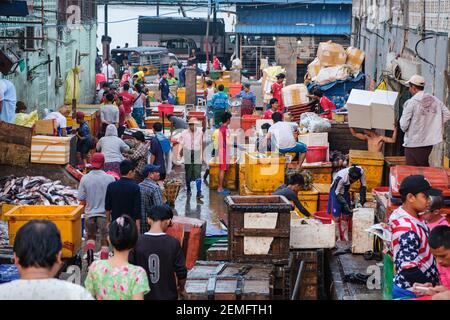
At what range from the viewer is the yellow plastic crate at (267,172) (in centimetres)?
1650

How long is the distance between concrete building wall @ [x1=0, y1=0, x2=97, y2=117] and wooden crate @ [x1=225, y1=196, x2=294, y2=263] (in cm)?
870

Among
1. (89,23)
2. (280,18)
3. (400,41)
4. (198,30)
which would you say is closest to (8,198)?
(400,41)

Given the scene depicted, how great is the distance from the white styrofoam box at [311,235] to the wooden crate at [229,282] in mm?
1185

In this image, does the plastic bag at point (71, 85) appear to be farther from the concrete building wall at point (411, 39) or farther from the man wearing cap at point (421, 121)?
the man wearing cap at point (421, 121)

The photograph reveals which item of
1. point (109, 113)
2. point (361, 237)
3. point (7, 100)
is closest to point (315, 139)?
point (7, 100)

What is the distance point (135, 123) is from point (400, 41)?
754cm

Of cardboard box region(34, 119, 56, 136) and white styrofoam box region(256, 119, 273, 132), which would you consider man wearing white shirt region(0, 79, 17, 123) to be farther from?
white styrofoam box region(256, 119, 273, 132)

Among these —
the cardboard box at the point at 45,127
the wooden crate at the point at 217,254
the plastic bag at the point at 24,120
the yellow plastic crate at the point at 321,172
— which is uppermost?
the plastic bag at the point at 24,120

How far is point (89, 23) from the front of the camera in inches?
1303

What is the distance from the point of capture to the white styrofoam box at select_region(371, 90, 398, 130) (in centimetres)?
1808

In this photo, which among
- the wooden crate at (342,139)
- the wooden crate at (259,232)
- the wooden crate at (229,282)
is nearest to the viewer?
the wooden crate at (229,282)

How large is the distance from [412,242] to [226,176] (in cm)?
1094

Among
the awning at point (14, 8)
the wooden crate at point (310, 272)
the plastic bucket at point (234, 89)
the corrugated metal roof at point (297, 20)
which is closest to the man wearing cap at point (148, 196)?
the wooden crate at point (310, 272)

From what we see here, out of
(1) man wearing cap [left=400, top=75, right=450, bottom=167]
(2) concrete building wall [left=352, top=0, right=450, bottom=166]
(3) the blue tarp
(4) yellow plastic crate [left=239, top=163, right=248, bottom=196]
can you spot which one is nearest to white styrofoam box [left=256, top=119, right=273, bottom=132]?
(2) concrete building wall [left=352, top=0, right=450, bottom=166]
